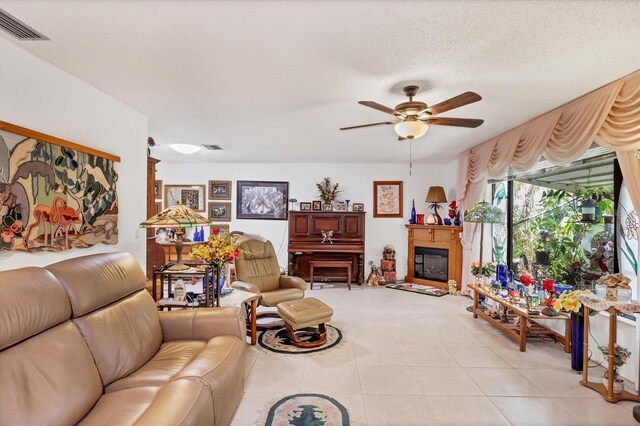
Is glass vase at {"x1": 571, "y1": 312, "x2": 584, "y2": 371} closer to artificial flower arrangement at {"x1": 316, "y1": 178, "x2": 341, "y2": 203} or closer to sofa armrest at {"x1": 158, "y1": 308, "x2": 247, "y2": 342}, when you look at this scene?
sofa armrest at {"x1": 158, "y1": 308, "x2": 247, "y2": 342}

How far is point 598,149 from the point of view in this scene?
2.94 metres

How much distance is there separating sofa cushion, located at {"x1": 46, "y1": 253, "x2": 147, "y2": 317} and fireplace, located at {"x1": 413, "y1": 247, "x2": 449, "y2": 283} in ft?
16.3

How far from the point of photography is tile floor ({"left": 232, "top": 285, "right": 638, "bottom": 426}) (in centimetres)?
205

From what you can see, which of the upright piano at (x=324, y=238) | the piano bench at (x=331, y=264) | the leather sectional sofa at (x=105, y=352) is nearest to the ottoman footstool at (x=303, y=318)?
the leather sectional sofa at (x=105, y=352)

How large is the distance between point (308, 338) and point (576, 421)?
88.1 inches

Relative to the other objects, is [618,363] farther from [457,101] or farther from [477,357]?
[457,101]

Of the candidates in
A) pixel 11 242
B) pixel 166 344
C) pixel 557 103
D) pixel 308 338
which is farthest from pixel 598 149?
pixel 11 242

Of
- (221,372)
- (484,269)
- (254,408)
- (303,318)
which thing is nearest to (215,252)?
(303,318)

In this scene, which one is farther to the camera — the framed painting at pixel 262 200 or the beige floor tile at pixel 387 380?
the framed painting at pixel 262 200

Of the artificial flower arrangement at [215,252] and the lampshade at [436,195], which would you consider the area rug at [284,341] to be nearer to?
the artificial flower arrangement at [215,252]

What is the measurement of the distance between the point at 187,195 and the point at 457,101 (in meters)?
5.73

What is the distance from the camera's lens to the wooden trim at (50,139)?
1932 millimetres

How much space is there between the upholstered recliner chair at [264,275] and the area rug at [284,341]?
327mm

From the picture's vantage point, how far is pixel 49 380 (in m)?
1.31
